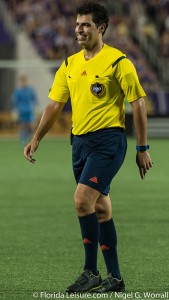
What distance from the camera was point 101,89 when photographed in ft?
24.3

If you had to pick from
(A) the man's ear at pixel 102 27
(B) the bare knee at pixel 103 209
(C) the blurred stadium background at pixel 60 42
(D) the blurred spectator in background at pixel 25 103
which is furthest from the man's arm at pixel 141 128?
(C) the blurred stadium background at pixel 60 42

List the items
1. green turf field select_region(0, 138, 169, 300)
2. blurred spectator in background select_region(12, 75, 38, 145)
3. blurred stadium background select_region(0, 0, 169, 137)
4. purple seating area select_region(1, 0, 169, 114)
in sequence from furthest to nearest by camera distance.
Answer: purple seating area select_region(1, 0, 169, 114) → blurred stadium background select_region(0, 0, 169, 137) → blurred spectator in background select_region(12, 75, 38, 145) → green turf field select_region(0, 138, 169, 300)

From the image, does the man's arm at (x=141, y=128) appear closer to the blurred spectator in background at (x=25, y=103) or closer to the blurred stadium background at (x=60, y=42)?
the blurred spectator in background at (x=25, y=103)

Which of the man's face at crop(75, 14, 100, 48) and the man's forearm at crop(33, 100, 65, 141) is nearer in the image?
the man's face at crop(75, 14, 100, 48)

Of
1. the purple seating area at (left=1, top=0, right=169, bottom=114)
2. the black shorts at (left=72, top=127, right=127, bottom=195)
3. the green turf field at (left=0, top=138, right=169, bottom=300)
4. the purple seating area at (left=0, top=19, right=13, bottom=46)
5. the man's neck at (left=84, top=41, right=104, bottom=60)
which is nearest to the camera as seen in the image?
the black shorts at (left=72, top=127, right=127, bottom=195)

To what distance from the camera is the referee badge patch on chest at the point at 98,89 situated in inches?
292

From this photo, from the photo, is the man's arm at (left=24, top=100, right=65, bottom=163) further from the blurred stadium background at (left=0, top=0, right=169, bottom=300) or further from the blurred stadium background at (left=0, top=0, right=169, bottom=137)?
the blurred stadium background at (left=0, top=0, right=169, bottom=137)

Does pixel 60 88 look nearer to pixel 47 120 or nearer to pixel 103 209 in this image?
pixel 47 120

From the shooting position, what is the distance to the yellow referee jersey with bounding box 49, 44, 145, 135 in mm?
7336

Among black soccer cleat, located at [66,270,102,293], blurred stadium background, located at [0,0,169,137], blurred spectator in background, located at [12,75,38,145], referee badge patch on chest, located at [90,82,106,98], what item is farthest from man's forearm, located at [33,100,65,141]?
blurred stadium background, located at [0,0,169,137]

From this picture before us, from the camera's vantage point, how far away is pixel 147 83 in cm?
3491

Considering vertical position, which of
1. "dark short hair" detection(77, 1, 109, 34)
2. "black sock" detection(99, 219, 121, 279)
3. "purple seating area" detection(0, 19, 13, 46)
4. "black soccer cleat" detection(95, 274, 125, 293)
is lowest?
"black soccer cleat" detection(95, 274, 125, 293)

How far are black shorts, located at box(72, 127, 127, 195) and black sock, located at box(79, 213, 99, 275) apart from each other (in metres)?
0.23

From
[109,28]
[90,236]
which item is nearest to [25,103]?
[109,28]
